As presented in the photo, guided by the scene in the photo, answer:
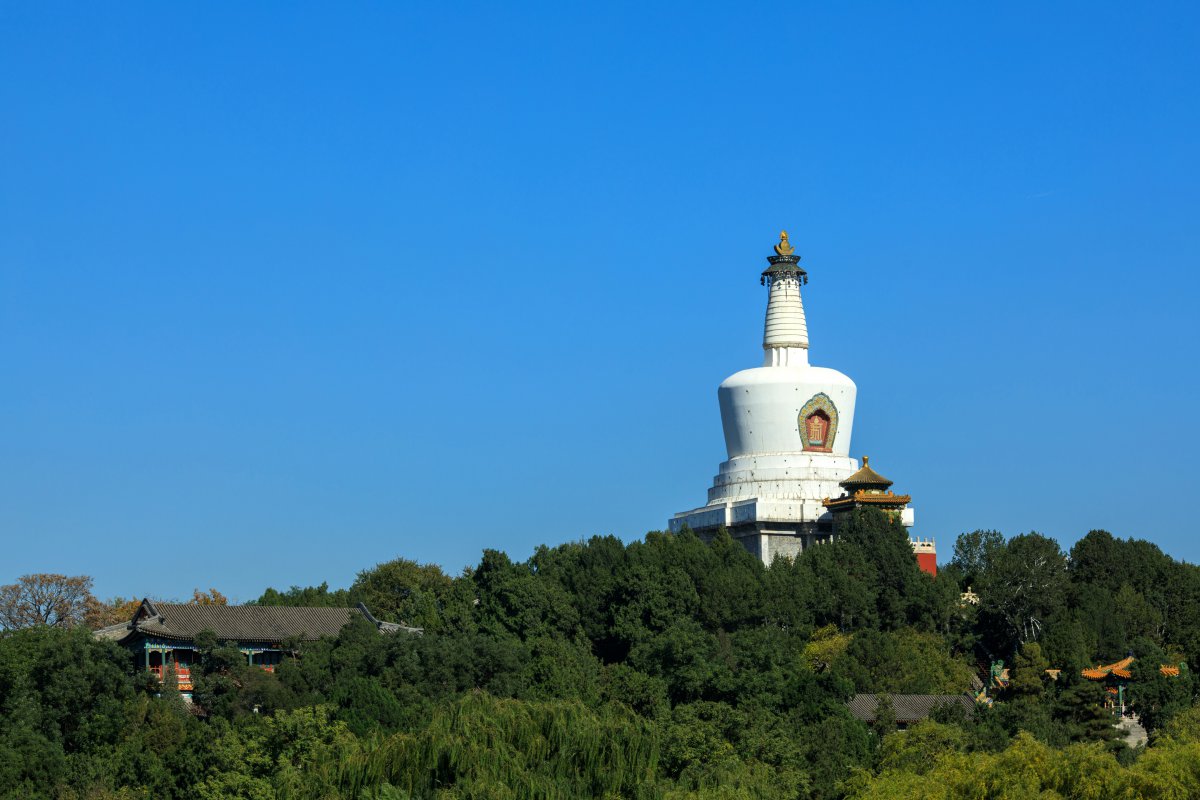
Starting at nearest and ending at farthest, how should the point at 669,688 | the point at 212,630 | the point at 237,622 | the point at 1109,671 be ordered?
the point at 669,688, the point at 212,630, the point at 1109,671, the point at 237,622

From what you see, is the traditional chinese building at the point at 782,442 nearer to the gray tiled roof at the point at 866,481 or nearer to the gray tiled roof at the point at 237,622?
the gray tiled roof at the point at 866,481

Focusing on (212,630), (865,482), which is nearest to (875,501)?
(865,482)

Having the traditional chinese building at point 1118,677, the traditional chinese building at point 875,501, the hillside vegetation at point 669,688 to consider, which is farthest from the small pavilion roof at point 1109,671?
the traditional chinese building at point 875,501

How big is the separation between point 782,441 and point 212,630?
22.7m

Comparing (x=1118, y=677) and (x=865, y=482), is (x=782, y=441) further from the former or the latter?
(x=1118, y=677)

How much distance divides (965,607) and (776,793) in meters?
20.7

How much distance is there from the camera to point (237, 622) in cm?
5353

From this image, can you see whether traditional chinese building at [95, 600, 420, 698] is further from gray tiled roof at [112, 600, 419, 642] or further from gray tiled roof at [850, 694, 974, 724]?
gray tiled roof at [850, 694, 974, 724]

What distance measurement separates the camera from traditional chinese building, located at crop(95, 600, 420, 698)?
5116cm

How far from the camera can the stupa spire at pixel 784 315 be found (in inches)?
2746

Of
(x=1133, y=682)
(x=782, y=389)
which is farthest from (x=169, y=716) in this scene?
(x=782, y=389)

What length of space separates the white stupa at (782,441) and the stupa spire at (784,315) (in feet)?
0.10

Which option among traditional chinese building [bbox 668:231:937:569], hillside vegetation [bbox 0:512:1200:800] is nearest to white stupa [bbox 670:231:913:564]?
traditional chinese building [bbox 668:231:937:569]

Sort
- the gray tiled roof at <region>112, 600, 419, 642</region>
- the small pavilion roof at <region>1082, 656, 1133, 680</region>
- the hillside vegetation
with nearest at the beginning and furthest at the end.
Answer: the hillside vegetation → the small pavilion roof at <region>1082, 656, 1133, 680</region> → the gray tiled roof at <region>112, 600, 419, 642</region>
